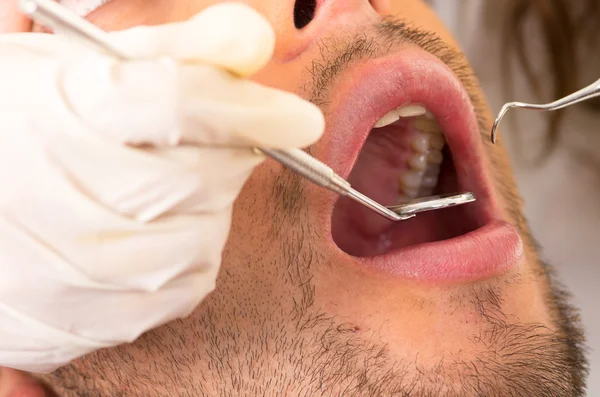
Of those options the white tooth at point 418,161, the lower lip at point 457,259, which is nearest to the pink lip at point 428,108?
the lower lip at point 457,259

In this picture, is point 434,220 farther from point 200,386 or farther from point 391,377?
point 200,386

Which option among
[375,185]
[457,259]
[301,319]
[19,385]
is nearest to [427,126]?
[375,185]

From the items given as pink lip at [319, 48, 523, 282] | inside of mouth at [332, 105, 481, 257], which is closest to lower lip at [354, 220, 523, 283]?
pink lip at [319, 48, 523, 282]

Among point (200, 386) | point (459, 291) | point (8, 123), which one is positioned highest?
point (8, 123)

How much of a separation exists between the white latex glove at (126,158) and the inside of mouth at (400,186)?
474 mm

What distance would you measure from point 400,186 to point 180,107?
63 cm

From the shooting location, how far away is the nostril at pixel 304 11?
734 millimetres

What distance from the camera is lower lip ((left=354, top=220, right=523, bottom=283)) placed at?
2.45 ft

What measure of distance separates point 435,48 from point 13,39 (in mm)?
570

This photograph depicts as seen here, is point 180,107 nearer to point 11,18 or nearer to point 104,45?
point 104,45

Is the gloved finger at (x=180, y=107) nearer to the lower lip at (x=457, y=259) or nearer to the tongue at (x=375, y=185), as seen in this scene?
the lower lip at (x=457, y=259)

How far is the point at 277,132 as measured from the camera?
0.46 metres

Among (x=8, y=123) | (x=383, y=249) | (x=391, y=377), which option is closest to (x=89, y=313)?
(x=8, y=123)

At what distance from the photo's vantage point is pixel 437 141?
961mm
